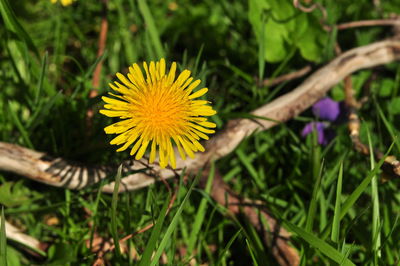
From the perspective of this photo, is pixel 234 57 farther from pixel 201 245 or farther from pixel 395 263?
pixel 395 263

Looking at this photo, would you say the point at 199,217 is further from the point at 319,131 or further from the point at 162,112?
the point at 319,131

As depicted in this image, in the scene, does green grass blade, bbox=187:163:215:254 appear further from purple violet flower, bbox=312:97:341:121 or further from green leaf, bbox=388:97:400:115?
green leaf, bbox=388:97:400:115

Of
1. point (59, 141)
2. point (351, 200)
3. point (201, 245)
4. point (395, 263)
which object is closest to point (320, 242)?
point (351, 200)

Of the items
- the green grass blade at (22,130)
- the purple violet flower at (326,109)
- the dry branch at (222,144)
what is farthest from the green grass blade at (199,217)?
the green grass blade at (22,130)

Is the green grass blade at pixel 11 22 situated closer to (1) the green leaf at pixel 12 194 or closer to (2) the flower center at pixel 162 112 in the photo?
(1) the green leaf at pixel 12 194

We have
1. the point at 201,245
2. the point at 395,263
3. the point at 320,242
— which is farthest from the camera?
the point at 201,245

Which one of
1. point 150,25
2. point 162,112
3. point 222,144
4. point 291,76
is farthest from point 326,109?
point 162,112
